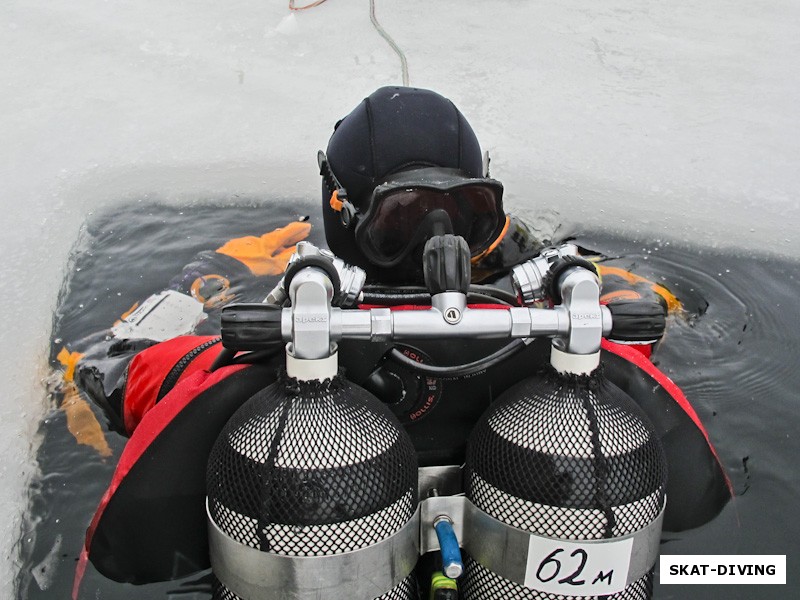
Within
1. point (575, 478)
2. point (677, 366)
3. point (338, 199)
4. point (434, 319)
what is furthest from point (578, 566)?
point (677, 366)

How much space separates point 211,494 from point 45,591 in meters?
0.72

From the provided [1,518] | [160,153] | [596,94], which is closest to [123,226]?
[160,153]

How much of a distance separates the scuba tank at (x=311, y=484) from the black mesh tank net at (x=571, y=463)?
4.7 inches

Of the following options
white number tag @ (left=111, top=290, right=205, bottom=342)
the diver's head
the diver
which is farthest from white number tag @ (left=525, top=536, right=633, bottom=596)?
white number tag @ (left=111, top=290, right=205, bottom=342)

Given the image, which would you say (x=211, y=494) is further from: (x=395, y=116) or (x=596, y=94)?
(x=596, y=94)

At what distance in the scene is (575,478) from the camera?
910 mm

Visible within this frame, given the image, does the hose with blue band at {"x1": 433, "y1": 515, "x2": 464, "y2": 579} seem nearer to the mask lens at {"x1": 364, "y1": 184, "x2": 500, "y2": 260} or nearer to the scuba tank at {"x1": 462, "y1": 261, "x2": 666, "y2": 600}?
the scuba tank at {"x1": 462, "y1": 261, "x2": 666, "y2": 600}

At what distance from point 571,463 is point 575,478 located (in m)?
0.02

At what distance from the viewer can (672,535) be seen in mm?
1486

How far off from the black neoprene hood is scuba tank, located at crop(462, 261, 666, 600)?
0.56 metres

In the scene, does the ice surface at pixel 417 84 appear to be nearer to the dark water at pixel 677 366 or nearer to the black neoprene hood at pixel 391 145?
the dark water at pixel 677 366

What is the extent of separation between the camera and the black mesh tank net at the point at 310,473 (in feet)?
2.87

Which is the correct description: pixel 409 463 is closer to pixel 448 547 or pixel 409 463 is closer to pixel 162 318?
pixel 448 547

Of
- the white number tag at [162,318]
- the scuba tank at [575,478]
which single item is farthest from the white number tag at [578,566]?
the white number tag at [162,318]
